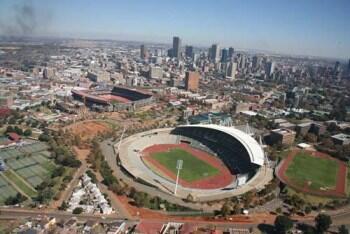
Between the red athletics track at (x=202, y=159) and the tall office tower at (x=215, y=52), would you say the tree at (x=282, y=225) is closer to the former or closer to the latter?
the red athletics track at (x=202, y=159)

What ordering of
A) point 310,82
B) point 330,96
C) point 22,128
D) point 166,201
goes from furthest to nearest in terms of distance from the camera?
point 310,82 → point 330,96 → point 22,128 → point 166,201

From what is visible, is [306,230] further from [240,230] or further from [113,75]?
[113,75]

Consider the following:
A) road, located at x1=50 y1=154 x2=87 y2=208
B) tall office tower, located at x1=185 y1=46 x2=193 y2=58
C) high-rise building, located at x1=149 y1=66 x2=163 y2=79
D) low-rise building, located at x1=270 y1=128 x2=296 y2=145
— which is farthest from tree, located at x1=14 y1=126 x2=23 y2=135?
tall office tower, located at x1=185 y1=46 x2=193 y2=58

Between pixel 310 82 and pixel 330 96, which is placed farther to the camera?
pixel 310 82

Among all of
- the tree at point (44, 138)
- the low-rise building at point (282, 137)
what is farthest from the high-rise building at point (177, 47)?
the tree at point (44, 138)

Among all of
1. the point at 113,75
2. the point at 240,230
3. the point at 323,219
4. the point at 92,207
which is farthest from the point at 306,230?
the point at 113,75

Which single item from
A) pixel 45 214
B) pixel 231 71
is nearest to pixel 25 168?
pixel 45 214

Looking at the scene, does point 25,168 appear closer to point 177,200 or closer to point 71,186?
point 71,186
